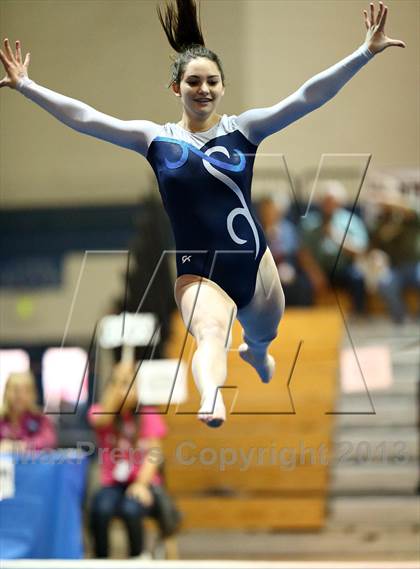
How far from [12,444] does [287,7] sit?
2629mm

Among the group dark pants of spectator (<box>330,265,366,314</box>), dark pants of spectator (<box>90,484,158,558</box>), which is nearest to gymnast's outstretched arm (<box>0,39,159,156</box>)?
dark pants of spectator (<box>330,265,366,314</box>)

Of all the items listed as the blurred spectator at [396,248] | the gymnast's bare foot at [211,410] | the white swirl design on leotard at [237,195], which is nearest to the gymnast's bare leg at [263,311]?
the white swirl design on leotard at [237,195]

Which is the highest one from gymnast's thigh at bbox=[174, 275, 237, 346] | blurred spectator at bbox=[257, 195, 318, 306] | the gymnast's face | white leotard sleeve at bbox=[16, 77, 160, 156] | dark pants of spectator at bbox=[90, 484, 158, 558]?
the gymnast's face

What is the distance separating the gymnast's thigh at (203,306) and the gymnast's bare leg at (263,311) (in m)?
0.08

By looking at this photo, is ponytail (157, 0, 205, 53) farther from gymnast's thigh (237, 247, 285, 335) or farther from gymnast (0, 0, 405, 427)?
gymnast's thigh (237, 247, 285, 335)

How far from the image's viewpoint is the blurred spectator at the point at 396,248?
217 inches

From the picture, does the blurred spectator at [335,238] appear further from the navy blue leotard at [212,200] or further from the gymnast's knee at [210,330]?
the gymnast's knee at [210,330]

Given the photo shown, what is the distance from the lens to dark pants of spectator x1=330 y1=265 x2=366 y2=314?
534 centimetres

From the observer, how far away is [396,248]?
18.8 feet

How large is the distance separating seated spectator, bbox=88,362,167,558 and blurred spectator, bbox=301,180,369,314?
110 centimetres

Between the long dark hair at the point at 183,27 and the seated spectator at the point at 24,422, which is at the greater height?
the long dark hair at the point at 183,27

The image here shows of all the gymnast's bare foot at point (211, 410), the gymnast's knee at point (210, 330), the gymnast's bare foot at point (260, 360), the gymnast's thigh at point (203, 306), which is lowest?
the gymnast's bare foot at point (211, 410)

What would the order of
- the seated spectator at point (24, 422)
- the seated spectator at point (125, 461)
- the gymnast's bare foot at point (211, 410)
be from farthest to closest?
the seated spectator at point (24, 422) → the seated spectator at point (125, 461) → the gymnast's bare foot at point (211, 410)

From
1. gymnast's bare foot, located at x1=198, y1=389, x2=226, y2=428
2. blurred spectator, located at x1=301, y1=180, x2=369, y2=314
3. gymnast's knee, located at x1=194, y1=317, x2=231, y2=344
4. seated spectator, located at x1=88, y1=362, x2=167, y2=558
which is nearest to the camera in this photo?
gymnast's bare foot, located at x1=198, y1=389, x2=226, y2=428
